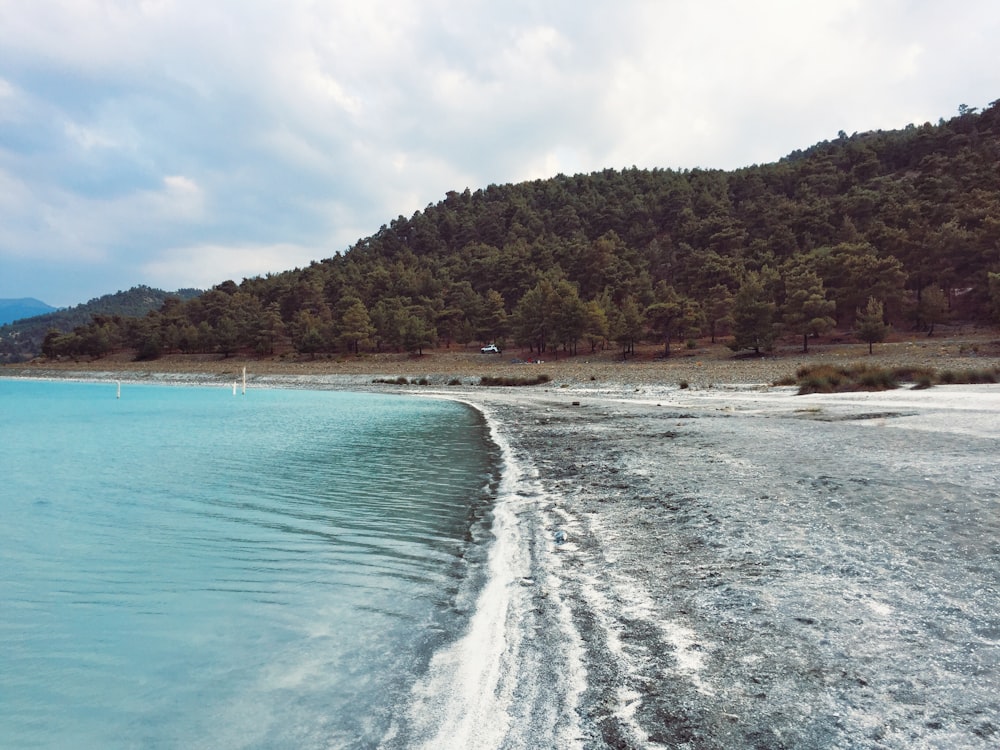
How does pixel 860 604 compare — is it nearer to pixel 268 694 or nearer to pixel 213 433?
pixel 268 694

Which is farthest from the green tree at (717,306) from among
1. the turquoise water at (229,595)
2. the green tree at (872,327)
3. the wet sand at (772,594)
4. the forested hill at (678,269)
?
the turquoise water at (229,595)

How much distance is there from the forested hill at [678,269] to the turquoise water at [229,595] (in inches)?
2051

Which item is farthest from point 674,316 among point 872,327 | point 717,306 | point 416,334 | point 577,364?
point 416,334

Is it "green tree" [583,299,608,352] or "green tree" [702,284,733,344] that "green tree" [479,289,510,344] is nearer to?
"green tree" [583,299,608,352]

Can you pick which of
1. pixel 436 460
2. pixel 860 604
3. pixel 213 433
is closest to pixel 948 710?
pixel 860 604

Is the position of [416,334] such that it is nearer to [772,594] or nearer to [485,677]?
[772,594]

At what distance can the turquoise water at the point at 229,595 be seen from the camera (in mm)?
4184

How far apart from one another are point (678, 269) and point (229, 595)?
323ft

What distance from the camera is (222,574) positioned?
23.1 ft

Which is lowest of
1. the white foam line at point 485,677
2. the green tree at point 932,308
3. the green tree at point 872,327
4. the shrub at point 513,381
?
the white foam line at point 485,677

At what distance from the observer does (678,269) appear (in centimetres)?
9712

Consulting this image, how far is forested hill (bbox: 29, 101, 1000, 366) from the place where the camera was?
60.7m

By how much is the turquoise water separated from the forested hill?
52.1 metres

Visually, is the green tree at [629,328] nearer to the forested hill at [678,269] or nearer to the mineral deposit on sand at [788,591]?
the forested hill at [678,269]
